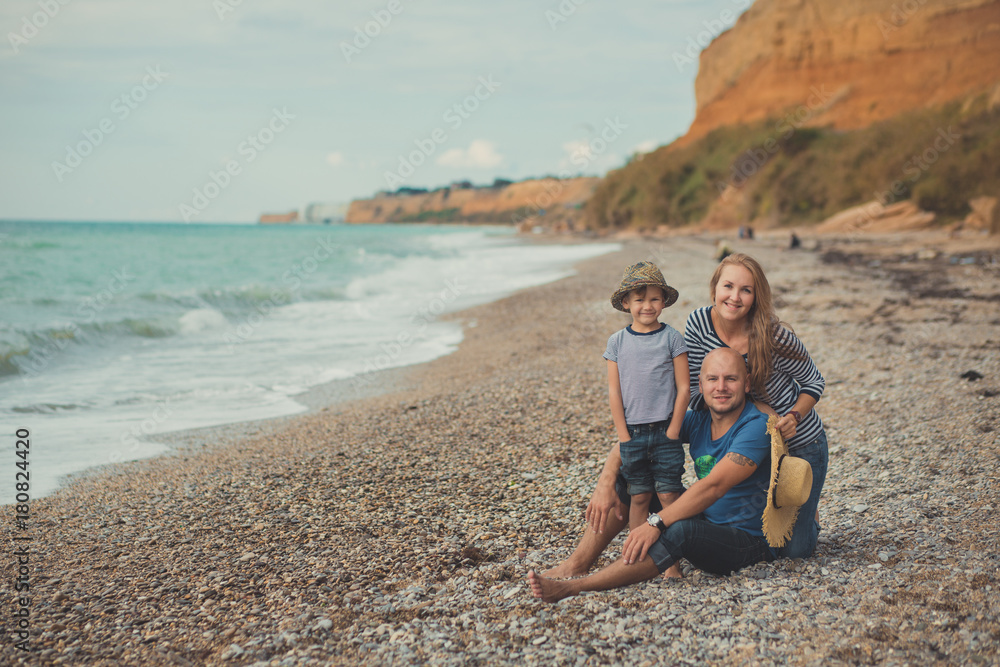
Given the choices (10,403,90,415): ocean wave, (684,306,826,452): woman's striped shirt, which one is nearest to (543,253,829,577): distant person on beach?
(684,306,826,452): woman's striped shirt

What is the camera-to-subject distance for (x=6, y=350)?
10086 millimetres

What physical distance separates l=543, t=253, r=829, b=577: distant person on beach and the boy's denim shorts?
0.36ft

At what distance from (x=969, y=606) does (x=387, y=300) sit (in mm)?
16827

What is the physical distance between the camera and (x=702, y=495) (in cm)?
302

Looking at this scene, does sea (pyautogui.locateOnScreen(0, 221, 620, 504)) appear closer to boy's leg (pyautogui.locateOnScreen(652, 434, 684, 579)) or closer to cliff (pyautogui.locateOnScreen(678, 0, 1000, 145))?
boy's leg (pyautogui.locateOnScreen(652, 434, 684, 579))

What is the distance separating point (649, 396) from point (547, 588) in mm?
1019

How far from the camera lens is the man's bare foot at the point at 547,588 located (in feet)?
10.1

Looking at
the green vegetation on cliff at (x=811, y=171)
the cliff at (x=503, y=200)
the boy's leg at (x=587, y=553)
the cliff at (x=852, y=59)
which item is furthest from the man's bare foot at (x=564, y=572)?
the cliff at (x=503, y=200)

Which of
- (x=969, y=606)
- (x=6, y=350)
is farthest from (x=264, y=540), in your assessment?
(x=6, y=350)

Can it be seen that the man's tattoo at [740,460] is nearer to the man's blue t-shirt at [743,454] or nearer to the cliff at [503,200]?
the man's blue t-shirt at [743,454]

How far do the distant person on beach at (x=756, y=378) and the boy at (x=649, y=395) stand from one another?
122 millimetres

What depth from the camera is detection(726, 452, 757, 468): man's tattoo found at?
299cm

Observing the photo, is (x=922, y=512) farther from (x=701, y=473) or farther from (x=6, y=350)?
(x=6, y=350)

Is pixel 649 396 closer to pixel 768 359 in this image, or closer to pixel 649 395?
pixel 649 395
